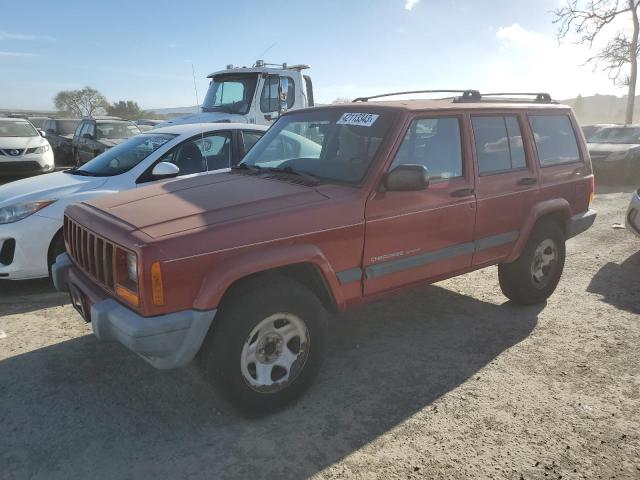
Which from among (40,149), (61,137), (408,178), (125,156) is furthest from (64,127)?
(408,178)

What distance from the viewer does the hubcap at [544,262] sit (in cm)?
462

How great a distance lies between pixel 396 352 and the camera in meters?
3.88

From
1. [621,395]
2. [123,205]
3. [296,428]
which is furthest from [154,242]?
[621,395]

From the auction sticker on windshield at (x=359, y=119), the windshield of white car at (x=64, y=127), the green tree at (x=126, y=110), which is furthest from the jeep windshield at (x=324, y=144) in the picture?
the green tree at (x=126, y=110)

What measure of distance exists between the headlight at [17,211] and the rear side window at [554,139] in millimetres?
4705

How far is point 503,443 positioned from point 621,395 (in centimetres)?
110

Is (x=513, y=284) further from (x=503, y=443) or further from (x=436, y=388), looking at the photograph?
(x=503, y=443)

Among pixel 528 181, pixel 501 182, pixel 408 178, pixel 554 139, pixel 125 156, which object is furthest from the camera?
pixel 125 156

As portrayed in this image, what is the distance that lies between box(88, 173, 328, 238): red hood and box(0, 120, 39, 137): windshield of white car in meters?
10.8

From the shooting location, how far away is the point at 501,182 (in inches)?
159

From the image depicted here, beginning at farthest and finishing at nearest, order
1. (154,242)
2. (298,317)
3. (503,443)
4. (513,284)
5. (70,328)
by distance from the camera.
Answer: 1. (513,284)
2. (70,328)
3. (298,317)
4. (503,443)
5. (154,242)

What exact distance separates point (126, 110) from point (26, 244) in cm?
5928

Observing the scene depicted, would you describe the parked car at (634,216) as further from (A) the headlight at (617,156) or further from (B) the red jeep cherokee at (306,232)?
(A) the headlight at (617,156)

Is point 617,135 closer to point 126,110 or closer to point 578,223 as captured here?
point 578,223
